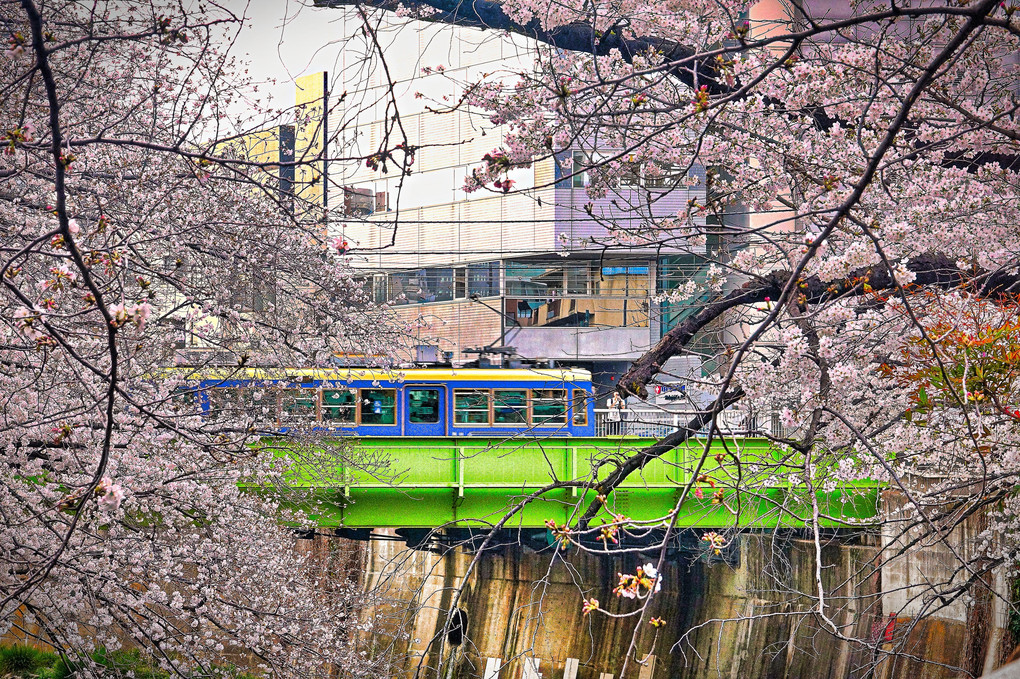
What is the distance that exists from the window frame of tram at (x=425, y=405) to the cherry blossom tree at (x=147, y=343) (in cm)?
606

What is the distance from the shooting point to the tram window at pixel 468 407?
16188 mm

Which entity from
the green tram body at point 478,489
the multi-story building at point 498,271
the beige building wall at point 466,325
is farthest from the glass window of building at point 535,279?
the green tram body at point 478,489

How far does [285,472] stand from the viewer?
1103 cm

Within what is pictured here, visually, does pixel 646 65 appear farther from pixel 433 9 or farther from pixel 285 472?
pixel 285 472

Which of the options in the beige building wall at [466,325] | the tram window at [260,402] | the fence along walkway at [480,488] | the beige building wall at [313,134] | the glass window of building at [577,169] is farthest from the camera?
the beige building wall at [466,325]

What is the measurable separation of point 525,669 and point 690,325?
10059mm

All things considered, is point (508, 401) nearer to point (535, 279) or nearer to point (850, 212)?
point (535, 279)

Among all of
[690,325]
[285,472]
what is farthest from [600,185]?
[285,472]

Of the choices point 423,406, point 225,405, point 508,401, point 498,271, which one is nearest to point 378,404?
point 423,406

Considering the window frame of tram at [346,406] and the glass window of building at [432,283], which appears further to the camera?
the glass window of building at [432,283]

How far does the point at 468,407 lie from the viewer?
16.2m

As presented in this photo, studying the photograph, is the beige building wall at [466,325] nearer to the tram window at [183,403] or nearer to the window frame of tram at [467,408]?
the window frame of tram at [467,408]

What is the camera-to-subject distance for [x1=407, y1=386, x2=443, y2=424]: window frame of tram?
16156 millimetres

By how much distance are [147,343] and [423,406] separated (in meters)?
8.79
